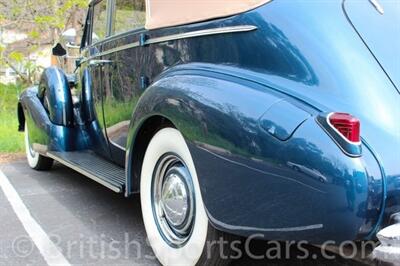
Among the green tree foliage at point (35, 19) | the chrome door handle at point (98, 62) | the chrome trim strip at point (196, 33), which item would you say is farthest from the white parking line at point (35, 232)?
the green tree foliage at point (35, 19)

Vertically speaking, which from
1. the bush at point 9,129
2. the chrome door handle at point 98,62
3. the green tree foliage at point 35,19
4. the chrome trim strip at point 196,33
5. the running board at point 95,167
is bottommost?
the bush at point 9,129

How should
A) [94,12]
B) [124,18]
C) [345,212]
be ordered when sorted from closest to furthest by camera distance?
[345,212] → [124,18] → [94,12]

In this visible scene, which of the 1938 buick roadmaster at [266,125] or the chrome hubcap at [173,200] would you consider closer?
the 1938 buick roadmaster at [266,125]

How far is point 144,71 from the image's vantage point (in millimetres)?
3584

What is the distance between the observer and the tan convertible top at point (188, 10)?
268 cm

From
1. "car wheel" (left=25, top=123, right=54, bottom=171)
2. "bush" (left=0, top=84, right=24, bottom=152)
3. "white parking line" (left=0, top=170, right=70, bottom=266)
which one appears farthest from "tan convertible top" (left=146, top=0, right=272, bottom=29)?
"bush" (left=0, top=84, right=24, bottom=152)

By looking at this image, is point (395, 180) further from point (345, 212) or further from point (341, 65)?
point (341, 65)

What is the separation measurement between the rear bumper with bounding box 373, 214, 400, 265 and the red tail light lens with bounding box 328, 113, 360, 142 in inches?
15.4

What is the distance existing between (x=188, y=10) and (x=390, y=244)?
1796 mm

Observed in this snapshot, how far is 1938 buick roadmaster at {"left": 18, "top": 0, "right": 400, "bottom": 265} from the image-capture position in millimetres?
2033

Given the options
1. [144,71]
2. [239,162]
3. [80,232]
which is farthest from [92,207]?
[239,162]

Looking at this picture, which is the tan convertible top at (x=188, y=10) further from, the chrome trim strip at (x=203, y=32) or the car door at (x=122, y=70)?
the car door at (x=122, y=70)

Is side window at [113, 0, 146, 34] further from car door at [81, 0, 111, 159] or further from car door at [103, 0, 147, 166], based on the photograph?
car door at [81, 0, 111, 159]

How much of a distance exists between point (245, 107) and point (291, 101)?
222mm
